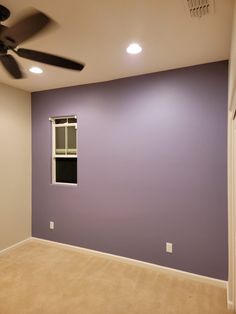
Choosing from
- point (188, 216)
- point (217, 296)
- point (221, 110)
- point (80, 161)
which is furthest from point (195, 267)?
point (80, 161)

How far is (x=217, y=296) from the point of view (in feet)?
8.33

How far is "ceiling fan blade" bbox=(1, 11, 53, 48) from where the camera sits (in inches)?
59.7

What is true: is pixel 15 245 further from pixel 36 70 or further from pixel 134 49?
pixel 134 49

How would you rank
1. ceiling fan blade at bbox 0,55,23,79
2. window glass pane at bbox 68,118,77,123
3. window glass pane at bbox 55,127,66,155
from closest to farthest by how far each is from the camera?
1. ceiling fan blade at bbox 0,55,23,79
2. window glass pane at bbox 68,118,77,123
3. window glass pane at bbox 55,127,66,155

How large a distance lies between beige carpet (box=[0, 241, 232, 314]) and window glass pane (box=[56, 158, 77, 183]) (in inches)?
49.2

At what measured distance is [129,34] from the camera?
2.11 m

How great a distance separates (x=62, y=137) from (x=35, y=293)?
7.81 ft

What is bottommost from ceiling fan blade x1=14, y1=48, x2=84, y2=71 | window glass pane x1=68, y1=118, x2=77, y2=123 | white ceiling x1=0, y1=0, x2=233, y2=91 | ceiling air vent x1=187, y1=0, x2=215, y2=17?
window glass pane x1=68, y1=118, x2=77, y2=123

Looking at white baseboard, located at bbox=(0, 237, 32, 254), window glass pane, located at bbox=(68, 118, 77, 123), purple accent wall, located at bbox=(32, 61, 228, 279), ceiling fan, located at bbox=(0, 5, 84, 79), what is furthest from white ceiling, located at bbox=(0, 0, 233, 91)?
white baseboard, located at bbox=(0, 237, 32, 254)

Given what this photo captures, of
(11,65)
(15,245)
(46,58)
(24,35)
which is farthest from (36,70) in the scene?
(15,245)

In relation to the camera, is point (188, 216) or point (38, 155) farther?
point (38, 155)

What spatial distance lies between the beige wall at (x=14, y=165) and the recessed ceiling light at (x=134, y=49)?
226 centimetres

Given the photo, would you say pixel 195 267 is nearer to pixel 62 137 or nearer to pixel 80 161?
pixel 80 161

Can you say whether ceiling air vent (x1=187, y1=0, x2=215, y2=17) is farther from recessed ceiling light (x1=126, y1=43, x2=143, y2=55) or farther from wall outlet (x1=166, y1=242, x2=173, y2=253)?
wall outlet (x1=166, y1=242, x2=173, y2=253)
